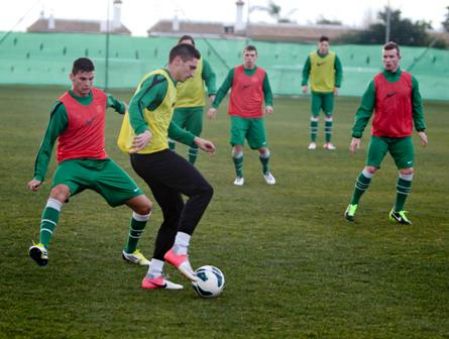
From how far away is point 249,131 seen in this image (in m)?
14.3

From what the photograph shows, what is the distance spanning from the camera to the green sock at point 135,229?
8211 mm

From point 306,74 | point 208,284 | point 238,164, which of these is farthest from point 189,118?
point 208,284

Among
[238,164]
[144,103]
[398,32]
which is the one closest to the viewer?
[144,103]

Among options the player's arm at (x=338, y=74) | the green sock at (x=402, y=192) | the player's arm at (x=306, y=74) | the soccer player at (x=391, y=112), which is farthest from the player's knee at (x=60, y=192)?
the player's arm at (x=338, y=74)

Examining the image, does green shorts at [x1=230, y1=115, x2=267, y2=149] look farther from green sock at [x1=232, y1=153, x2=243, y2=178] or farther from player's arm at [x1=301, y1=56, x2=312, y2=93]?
player's arm at [x1=301, y1=56, x2=312, y2=93]

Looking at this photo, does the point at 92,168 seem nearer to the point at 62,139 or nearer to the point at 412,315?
the point at 62,139

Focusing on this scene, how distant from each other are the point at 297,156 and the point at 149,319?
11.7m

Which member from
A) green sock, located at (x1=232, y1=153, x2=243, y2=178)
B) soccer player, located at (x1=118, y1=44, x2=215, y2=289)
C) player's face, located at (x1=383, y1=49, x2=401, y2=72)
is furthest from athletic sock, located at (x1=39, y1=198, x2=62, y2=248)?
green sock, located at (x1=232, y1=153, x2=243, y2=178)

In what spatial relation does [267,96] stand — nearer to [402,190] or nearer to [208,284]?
[402,190]

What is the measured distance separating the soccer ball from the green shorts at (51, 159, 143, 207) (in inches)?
43.7

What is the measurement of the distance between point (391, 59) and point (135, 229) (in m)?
3.87

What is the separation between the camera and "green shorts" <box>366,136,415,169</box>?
10695 millimetres

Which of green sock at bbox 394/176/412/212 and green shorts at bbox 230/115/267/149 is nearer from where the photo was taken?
green sock at bbox 394/176/412/212

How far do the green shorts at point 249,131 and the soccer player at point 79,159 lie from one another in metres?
6.07
